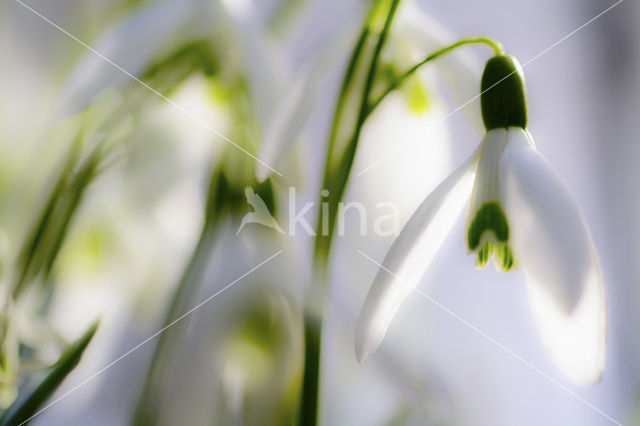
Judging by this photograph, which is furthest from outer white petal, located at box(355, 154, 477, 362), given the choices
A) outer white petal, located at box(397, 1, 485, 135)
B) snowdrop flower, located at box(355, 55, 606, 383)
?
outer white petal, located at box(397, 1, 485, 135)

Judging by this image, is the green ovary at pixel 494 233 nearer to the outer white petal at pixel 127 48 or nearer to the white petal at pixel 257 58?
the white petal at pixel 257 58

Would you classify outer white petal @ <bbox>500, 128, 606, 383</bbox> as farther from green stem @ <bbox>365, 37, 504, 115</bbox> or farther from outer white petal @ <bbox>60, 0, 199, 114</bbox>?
outer white petal @ <bbox>60, 0, 199, 114</bbox>

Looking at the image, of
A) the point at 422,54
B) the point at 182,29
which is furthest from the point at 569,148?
the point at 182,29

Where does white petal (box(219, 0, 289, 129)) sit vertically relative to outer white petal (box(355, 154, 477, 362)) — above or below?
above

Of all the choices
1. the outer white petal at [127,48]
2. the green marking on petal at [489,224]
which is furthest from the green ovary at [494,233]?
the outer white petal at [127,48]

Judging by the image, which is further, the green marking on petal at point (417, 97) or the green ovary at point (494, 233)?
the green marking on petal at point (417, 97)
